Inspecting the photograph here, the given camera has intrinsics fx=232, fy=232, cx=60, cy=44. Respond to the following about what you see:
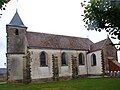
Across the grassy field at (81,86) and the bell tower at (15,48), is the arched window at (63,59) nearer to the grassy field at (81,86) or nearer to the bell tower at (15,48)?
the bell tower at (15,48)

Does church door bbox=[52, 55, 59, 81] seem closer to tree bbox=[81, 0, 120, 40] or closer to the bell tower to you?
the bell tower

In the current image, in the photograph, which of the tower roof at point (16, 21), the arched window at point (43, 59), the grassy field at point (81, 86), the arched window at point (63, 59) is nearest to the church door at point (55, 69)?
the arched window at point (43, 59)

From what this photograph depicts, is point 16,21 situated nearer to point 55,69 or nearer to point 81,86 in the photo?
point 55,69

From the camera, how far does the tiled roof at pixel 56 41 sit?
4131 cm

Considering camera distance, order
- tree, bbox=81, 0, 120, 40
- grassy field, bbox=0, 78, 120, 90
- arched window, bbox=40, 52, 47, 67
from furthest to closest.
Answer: arched window, bbox=40, 52, 47, 67, grassy field, bbox=0, 78, 120, 90, tree, bbox=81, 0, 120, 40

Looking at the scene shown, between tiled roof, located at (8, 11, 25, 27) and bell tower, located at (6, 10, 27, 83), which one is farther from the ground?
tiled roof, located at (8, 11, 25, 27)

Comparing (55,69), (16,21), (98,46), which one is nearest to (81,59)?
(98,46)

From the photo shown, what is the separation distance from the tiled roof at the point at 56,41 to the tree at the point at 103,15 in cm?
2243

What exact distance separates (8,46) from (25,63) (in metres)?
4.23

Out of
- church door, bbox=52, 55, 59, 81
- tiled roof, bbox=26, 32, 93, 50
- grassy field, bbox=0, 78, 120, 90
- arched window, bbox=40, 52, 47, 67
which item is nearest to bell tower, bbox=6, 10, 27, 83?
tiled roof, bbox=26, 32, 93, 50

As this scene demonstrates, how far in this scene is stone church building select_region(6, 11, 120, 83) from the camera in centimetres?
3900

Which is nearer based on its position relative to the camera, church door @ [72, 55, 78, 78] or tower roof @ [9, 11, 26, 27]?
tower roof @ [9, 11, 26, 27]

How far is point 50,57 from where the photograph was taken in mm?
41500

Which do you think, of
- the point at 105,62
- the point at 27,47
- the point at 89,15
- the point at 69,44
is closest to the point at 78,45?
the point at 69,44
